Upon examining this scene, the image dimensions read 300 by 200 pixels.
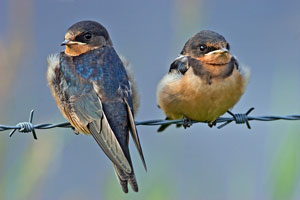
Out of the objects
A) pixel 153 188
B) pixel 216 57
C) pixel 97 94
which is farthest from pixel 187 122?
pixel 153 188

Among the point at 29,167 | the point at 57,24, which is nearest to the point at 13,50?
the point at 29,167

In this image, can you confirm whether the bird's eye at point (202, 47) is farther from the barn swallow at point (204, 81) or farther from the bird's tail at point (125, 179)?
the bird's tail at point (125, 179)

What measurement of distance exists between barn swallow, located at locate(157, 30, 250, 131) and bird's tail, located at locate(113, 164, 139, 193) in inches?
31.2

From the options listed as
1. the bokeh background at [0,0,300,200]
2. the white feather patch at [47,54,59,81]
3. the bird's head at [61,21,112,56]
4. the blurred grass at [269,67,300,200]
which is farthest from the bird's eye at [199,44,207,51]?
the blurred grass at [269,67,300,200]

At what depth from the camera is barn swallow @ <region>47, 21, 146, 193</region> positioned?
3061mm

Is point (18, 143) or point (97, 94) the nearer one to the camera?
point (18, 143)

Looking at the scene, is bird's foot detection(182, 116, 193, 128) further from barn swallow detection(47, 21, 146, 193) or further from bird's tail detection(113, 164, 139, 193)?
bird's tail detection(113, 164, 139, 193)

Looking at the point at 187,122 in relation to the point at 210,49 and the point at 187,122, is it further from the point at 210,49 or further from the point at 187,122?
the point at 210,49

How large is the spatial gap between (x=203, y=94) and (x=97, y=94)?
0.59 meters

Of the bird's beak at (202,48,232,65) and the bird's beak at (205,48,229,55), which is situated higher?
the bird's beak at (205,48,229,55)

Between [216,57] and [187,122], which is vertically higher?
[216,57]

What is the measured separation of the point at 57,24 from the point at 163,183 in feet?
11.2

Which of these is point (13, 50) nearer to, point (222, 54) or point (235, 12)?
point (222, 54)

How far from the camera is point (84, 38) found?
12.0 feet
